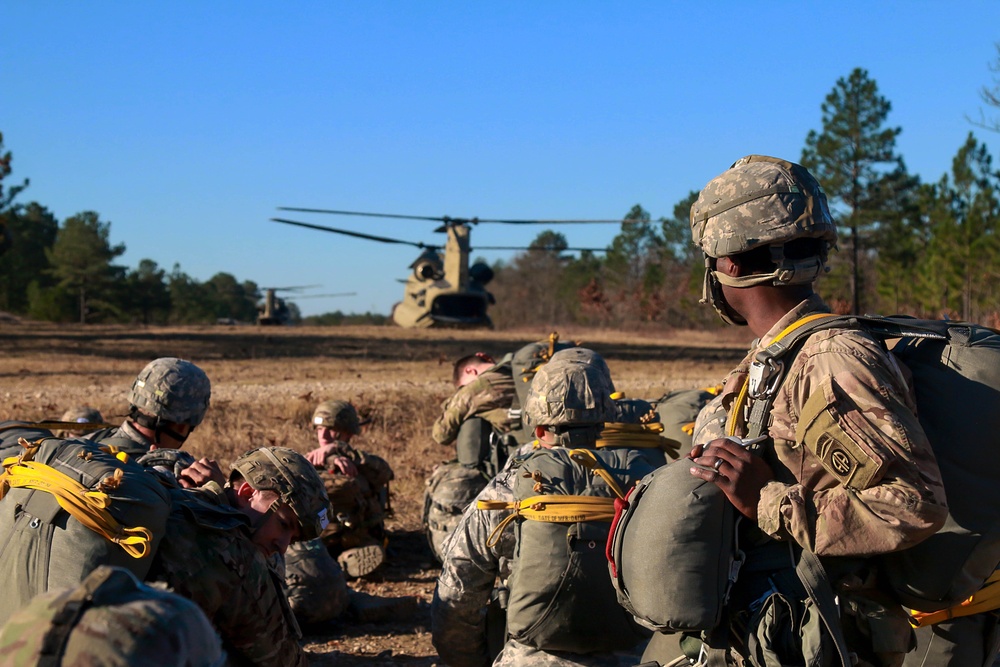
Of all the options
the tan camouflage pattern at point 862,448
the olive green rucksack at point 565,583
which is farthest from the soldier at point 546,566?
the tan camouflage pattern at point 862,448

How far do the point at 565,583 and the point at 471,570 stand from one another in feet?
1.52

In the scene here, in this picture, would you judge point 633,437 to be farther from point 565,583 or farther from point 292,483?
point 292,483

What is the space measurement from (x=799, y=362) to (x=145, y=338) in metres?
24.1

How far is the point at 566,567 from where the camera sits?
3807 mm

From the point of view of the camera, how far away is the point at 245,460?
3580mm

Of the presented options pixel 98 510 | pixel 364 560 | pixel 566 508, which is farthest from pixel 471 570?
pixel 364 560

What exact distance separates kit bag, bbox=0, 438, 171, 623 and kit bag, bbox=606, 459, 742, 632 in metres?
1.40

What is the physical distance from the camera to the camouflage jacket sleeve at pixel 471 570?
13.3ft

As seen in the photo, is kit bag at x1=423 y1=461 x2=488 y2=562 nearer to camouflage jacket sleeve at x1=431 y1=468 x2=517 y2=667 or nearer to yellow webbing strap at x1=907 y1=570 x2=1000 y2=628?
camouflage jacket sleeve at x1=431 y1=468 x2=517 y2=667

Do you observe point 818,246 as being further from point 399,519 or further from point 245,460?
point 399,519

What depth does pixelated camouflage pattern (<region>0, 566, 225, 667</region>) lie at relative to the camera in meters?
1.38

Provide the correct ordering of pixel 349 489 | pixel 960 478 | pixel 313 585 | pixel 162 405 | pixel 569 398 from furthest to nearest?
pixel 349 489 < pixel 313 585 < pixel 162 405 < pixel 569 398 < pixel 960 478

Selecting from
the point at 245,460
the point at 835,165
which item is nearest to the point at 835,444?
the point at 245,460

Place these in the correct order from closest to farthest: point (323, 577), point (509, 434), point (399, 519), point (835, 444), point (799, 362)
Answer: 1. point (835, 444)
2. point (799, 362)
3. point (323, 577)
4. point (509, 434)
5. point (399, 519)
